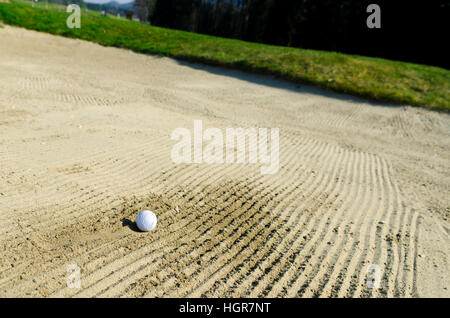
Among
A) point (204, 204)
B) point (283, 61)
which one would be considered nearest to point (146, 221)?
point (204, 204)

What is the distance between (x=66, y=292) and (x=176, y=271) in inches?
40.7

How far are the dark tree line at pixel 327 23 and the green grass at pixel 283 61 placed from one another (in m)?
15.9

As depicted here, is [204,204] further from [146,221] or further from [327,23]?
[327,23]

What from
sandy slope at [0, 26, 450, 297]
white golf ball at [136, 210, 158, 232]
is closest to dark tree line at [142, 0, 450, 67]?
sandy slope at [0, 26, 450, 297]

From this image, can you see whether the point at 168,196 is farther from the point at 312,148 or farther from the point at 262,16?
the point at 262,16

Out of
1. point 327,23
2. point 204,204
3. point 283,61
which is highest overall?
point 327,23

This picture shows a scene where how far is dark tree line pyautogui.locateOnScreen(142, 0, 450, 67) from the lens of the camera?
92.2 feet

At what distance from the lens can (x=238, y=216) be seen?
445 centimetres

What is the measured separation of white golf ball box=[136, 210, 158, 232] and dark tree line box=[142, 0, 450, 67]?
31.5 m

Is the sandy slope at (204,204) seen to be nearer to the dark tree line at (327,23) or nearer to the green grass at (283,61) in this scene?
the green grass at (283,61)

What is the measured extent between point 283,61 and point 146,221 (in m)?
12.3

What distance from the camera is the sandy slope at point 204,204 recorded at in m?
3.27

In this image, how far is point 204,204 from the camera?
463cm

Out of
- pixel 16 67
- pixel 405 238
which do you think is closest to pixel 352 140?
pixel 405 238
